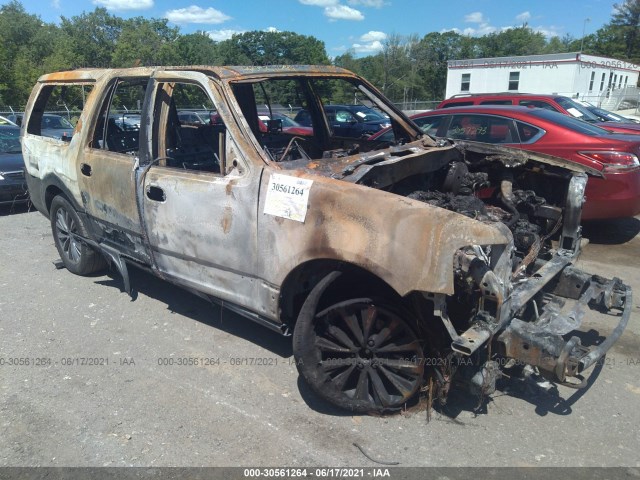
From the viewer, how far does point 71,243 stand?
552 centimetres

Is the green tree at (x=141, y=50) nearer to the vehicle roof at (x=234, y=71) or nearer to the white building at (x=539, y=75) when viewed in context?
the white building at (x=539, y=75)

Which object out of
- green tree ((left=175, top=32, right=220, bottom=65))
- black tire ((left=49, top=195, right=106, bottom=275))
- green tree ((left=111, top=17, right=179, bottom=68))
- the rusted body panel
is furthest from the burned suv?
green tree ((left=175, top=32, right=220, bottom=65))

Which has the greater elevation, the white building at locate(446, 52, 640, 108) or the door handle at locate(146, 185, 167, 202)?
the white building at locate(446, 52, 640, 108)

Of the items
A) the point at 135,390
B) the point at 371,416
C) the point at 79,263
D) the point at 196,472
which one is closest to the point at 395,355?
the point at 371,416

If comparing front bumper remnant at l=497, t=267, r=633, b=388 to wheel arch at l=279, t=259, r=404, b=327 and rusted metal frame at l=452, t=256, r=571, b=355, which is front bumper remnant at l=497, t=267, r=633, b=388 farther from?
wheel arch at l=279, t=259, r=404, b=327

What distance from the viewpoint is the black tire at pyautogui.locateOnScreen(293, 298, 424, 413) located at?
310cm

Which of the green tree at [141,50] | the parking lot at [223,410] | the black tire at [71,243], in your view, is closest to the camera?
the parking lot at [223,410]

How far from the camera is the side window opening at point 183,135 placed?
160 inches

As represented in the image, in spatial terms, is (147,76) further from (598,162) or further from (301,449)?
(598,162)

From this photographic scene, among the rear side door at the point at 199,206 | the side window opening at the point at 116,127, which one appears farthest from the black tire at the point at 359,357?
the side window opening at the point at 116,127

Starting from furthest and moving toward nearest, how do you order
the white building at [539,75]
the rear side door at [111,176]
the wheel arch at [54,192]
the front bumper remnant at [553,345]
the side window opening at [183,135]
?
1. the white building at [539,75]
2. the wheel arch at [54,192]
3. the rear side door at [111,176]
4. the side window opening at [183,135]
5. the front bumper remnant at [553,345]

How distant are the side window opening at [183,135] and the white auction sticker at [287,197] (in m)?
0.55

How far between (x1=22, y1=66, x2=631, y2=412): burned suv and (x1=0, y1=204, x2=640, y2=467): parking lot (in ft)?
0.74

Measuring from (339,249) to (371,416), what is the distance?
1.08 meters
